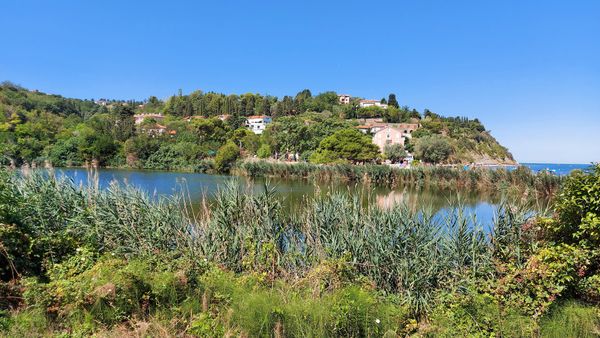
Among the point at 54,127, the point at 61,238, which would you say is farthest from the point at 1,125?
the point at 61,238

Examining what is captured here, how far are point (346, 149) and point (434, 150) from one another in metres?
17.7

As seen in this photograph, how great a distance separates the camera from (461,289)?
4.44 meters

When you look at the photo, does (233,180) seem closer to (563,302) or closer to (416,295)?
(416,295)

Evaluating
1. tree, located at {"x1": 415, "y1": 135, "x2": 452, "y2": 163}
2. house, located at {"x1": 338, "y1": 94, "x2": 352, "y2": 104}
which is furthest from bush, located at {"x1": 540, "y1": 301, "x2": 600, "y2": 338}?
house, located at {"x1": 338, "y1": 94, "x2": 352, "y2": 104}

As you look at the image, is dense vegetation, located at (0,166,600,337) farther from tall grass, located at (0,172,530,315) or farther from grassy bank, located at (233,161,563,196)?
grassy bank, located at (233,161,563,196)

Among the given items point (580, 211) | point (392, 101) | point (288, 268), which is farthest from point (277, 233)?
point (392, 101)

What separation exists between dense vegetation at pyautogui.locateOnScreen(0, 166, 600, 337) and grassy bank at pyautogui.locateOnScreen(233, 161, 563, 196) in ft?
52.2

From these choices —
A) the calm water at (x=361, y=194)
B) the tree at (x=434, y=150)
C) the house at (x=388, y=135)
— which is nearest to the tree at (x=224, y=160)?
the calm water at (x=361, y=194)

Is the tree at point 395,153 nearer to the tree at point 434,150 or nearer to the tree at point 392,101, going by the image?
the tree at point 434,150

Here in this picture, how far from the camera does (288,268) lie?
16.4 feet

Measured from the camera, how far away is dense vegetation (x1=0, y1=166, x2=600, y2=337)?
3.19 metres

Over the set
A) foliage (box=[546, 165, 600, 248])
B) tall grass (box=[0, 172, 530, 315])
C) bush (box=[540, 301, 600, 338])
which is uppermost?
foliage (box=[546, 165, 600, 248])

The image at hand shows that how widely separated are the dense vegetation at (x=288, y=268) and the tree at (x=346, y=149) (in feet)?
118

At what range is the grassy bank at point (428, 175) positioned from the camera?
67.2 ft
